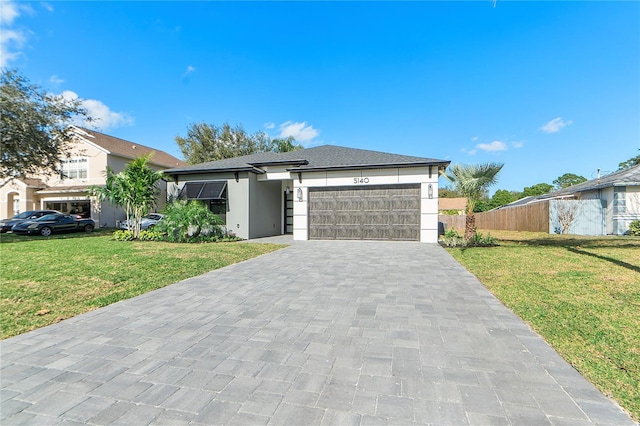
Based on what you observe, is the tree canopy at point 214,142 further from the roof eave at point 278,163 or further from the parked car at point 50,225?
the roof eave at point 278,163

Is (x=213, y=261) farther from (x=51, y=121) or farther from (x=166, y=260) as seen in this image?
(x=51, y=121)

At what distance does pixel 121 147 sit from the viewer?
2459 centimetres

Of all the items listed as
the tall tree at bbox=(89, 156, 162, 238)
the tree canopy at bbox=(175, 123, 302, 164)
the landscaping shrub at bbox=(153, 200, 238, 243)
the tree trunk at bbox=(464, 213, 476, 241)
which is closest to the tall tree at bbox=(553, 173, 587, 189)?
the tree trunk at bbox=(464, 213, 476, 241)

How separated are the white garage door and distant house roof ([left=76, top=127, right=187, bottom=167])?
14.2 metres

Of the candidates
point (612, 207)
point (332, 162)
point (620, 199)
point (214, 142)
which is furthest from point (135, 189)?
point (620, 199)

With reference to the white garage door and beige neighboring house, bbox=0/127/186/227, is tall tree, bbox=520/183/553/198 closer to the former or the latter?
the white garage door

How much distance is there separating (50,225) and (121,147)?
33.9 ft

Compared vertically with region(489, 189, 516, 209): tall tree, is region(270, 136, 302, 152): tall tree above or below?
above

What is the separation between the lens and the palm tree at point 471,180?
11.3 meters

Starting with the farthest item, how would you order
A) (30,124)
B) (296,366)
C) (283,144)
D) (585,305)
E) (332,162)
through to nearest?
1. (283,144)
2. (30,124)
3. (332,162)
4. (585,305)
5. (296,366)

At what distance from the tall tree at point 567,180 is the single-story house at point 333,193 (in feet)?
177

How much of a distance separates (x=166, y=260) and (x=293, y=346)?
6620 millimetres

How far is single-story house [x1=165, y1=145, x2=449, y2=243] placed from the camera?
41.8ft

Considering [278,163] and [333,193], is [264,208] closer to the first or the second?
[278,163]
